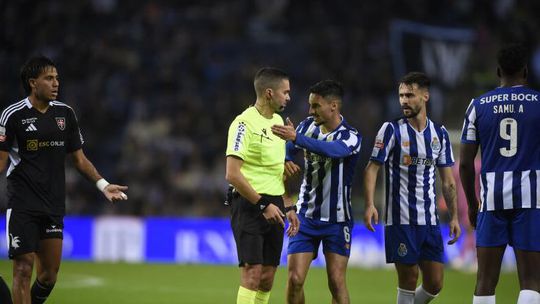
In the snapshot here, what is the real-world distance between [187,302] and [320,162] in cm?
409

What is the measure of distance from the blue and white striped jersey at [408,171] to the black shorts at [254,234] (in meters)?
1.17

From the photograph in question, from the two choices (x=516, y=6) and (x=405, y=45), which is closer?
(x=405, y=45)

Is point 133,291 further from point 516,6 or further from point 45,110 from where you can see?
point 516,6

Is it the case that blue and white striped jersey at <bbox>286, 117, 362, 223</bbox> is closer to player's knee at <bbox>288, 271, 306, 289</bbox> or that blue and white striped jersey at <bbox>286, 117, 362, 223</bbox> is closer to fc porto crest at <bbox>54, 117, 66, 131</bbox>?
player's knee at <bbox>288, 271, 306, 289</bbox>

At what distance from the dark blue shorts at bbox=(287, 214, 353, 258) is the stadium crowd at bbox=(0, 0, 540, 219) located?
10857 mm

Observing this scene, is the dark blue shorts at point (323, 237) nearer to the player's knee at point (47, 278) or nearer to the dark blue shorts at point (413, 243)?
the dark blue shorts at point (413, 243)

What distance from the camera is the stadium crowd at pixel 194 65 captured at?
66.6ft

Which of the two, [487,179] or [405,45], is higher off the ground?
[405,45]

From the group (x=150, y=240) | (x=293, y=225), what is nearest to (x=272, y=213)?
(x=293, y=225)

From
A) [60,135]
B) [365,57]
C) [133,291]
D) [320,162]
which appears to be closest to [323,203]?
[320,162]

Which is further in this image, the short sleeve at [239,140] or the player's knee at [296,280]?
the player's knee at [296,280]

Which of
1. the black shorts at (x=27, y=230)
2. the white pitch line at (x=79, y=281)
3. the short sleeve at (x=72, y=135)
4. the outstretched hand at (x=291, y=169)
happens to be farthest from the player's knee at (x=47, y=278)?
the white pitch line at (x=79, y=281)

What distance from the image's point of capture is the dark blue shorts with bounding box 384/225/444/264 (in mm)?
8250

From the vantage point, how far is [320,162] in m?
8.29
